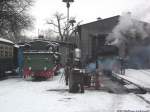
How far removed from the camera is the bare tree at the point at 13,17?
41.9 metres

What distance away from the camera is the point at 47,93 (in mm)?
14625

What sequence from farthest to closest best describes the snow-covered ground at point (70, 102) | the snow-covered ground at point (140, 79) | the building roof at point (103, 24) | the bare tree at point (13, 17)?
the bare tree at point (13, 17) → the building roof at point (103, 24) → the snow-covered ground at point (140, 79) → the snow-covered ground at point (70, 102)

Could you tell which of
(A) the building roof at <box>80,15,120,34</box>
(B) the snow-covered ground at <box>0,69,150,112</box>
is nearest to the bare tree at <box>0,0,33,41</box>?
(A) the building roof at <box>80,15,120,34</box>

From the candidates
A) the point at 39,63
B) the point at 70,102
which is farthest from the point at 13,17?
the point at 70,102

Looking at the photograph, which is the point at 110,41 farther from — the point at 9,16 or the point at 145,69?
the point at 9,16

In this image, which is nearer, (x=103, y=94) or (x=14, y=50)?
(x=103, y=94)

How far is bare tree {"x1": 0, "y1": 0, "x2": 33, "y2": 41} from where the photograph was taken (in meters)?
41.9

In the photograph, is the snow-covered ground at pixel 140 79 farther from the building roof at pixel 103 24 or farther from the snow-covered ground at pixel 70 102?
the building roof at pixel 103 24

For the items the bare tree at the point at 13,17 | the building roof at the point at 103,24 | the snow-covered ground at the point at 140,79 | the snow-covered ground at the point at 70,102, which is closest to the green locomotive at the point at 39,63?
the snow-covered ground at the point at 140,79

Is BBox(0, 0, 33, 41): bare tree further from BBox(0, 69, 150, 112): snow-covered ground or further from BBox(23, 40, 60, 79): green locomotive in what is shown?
BBox(0, 69, 150, 112): snow-covered ground

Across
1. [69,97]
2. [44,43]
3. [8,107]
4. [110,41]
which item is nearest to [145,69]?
[110,41]

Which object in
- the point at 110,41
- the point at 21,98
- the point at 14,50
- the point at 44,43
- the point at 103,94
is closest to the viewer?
the point at 21,98

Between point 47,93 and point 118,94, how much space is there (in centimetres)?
318

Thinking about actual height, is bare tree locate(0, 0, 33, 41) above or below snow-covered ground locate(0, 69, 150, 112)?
above
